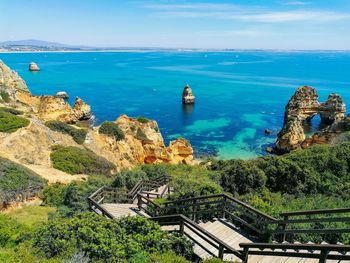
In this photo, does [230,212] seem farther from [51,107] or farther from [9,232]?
[51,107]

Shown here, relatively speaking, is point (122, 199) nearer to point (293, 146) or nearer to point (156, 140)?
point (156, 140)

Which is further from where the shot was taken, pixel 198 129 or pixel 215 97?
pixel 215 97

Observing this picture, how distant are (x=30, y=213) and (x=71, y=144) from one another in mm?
16438

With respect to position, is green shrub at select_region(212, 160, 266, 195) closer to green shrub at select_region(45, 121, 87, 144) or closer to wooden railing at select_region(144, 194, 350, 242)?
wooden railing at select_region(144, 194, 350, 242)

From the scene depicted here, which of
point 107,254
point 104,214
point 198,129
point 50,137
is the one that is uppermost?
point 107,254

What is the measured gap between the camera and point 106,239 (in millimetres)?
7559

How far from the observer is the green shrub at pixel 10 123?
29.5m

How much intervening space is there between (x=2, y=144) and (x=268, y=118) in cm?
5375

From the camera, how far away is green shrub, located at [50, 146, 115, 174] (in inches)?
1061

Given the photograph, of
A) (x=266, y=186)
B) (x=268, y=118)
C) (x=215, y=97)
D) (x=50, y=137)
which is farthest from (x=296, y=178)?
(x=215, y=97)

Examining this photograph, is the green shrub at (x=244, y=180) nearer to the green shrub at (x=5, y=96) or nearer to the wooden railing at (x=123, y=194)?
the wooden railing at (x=123, y=194)

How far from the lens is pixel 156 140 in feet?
138

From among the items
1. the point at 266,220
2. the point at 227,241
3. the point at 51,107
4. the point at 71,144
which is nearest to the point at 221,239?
the point at 227,241

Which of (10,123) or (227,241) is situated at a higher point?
(227,241)
